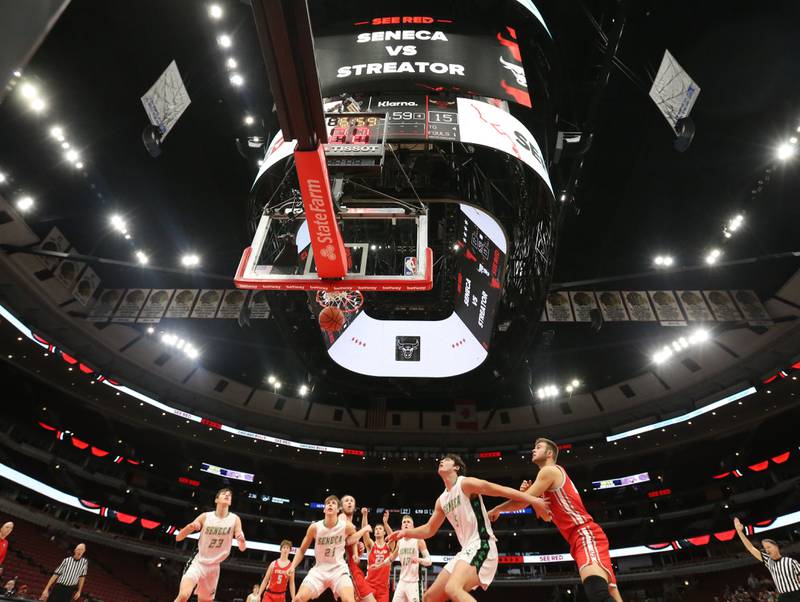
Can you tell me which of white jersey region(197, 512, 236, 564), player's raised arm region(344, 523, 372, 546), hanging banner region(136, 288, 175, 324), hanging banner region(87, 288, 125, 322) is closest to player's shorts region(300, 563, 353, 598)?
player's raised arm region(344, 523, 372, 546)

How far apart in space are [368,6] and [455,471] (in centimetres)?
1030

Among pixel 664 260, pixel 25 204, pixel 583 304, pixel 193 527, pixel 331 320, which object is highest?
pixel 664 260

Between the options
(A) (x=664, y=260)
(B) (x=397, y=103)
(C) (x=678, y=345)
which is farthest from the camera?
(C) (x=678, y=345)

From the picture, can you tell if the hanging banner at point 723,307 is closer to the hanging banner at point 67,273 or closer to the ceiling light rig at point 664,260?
the ceiling light rig at point 664,260

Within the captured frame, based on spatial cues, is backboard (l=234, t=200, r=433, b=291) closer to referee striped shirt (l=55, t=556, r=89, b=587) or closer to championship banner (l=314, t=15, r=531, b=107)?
championship banner (l=314, t=15, r=531, b=107)

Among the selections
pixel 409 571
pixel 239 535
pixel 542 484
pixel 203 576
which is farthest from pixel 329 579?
pixel 542 484

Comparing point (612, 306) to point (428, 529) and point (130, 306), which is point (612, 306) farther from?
point (130, 306)

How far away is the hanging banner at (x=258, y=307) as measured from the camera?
16.0 metres

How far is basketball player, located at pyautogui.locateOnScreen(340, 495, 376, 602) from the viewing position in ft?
21.6

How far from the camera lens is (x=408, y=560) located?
821cm

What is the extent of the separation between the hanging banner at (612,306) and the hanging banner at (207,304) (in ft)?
46.4

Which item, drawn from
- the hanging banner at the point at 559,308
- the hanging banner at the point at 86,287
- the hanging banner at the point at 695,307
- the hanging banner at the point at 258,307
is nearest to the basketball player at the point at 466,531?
the hanging banner at the point at 559,308

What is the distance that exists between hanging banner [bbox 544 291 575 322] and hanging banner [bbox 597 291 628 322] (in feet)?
3.68

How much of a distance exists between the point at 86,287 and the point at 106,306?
212 cm
